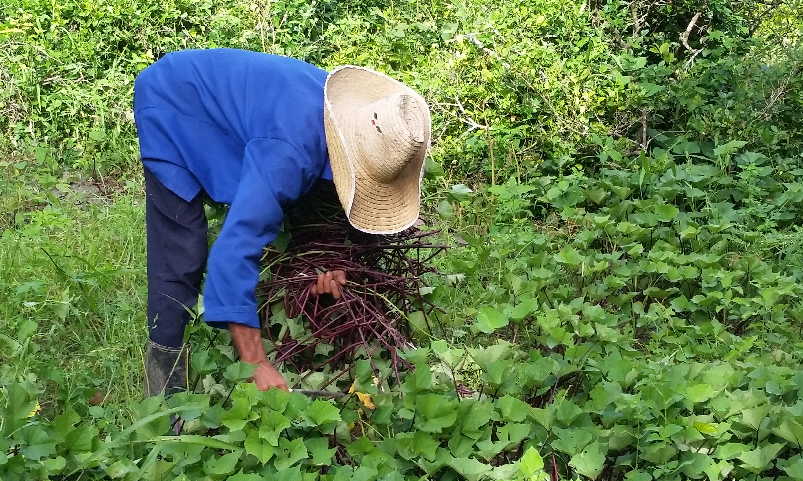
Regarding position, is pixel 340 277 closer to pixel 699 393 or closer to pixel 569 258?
pixel 699 393

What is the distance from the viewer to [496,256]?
4535mm

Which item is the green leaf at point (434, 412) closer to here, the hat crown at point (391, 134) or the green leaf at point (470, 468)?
the green leaf at point (470, 468)

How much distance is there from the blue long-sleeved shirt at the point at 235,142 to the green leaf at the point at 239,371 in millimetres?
119

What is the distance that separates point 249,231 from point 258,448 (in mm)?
589

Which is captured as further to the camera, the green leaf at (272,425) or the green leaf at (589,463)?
the green leaf at (589,463)

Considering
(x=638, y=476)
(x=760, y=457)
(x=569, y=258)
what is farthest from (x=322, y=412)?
(x=569, y=258)

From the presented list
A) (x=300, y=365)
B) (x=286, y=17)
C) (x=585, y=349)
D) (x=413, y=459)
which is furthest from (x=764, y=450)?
(x=286, y=17)

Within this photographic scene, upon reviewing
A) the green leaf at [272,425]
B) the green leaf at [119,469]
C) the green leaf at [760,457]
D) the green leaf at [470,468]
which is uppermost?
the green leaf at [272,425]

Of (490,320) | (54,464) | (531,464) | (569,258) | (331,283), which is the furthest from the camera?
(569,258)

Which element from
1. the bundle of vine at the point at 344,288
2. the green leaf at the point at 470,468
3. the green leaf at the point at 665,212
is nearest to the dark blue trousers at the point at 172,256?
the bundle of vine at the point at 344,288

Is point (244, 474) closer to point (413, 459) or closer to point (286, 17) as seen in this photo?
point (413, 459)

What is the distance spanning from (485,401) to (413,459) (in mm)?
271

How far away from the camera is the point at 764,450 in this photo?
273 centimetres

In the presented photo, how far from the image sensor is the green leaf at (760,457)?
8.92ft
